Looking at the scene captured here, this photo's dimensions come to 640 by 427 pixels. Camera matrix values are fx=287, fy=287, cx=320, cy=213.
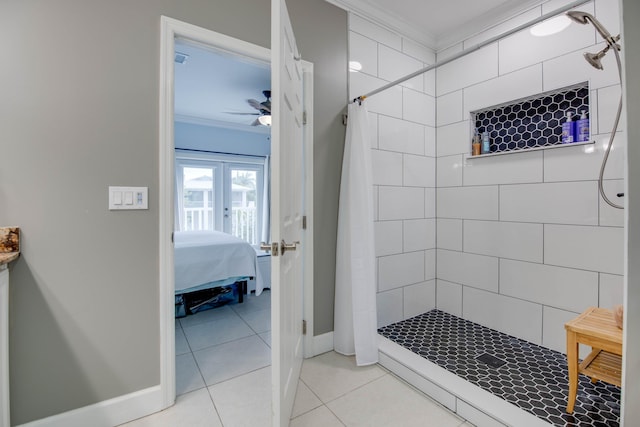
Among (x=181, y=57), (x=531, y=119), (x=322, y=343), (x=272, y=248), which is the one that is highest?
(x=181, y=57)

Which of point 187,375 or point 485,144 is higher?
point 485,144

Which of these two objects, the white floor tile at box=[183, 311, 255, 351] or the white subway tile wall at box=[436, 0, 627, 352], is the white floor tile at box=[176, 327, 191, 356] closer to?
the white floor tile at box=[183, 311, 255, 351]

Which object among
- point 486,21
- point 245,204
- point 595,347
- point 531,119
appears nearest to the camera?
point 595,347

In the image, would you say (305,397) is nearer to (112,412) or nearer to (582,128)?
(112,412)

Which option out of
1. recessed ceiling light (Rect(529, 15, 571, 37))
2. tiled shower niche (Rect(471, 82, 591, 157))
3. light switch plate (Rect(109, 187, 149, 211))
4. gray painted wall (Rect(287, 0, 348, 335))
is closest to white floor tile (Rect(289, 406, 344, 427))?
gray painted wall (Rect(287, 0, 348, 335))

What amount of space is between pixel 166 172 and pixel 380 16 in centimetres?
199

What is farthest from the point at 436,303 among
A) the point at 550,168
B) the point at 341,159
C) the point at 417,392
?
the point at 341,159

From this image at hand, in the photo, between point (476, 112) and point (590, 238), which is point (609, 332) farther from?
point (476, 112)

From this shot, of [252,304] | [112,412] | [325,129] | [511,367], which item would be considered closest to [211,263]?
[252,304]

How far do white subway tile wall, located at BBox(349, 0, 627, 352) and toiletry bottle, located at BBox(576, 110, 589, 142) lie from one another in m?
0.05

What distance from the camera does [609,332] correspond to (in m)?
1.27

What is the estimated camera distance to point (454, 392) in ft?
4.88

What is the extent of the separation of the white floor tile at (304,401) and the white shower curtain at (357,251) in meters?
0.40

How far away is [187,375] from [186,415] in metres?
0.39
